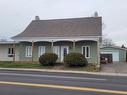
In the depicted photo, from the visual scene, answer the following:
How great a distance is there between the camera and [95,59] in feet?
117

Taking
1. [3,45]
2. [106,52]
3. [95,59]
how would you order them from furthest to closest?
[106,52] → [3,45] → [95,59]

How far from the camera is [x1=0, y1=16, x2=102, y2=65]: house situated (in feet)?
116

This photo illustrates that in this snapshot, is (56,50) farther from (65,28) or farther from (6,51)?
(6,51)

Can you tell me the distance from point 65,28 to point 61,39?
3290 mm

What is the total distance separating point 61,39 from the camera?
117 ft

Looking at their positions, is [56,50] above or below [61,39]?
below

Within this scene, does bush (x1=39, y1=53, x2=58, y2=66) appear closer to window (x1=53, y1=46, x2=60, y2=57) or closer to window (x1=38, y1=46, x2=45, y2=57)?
window (x1=53, y1=46, x2=60, y2=57)

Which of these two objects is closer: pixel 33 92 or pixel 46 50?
pixel 33 92

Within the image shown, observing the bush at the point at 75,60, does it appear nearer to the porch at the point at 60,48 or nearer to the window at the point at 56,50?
the porch at the point at 60,48

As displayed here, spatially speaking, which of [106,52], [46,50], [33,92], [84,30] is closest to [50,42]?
[46,50]

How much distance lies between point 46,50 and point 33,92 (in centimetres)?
2807

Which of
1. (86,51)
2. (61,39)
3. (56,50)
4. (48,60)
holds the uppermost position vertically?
(61,39)

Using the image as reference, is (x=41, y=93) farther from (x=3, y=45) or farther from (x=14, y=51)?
(x=3, y=45)

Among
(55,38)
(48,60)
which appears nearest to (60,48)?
(55,38)
